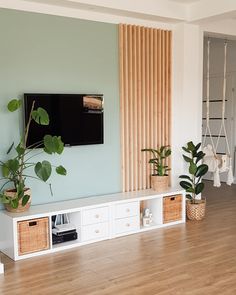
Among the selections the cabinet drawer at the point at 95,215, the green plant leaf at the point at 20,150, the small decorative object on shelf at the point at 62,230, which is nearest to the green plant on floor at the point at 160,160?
the cabinet drawer at the point at 95,215

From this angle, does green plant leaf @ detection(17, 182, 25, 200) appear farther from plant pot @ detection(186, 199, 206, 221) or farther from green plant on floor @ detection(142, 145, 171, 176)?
plant pot @ detection(186, 199, 206, 221)

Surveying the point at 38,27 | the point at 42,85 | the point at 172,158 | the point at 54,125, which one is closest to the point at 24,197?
the point at 54,125

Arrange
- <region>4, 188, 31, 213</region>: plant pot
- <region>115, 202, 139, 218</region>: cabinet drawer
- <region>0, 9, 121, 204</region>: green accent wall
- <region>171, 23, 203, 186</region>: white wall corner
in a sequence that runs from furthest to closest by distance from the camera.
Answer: <region>171, 23, 203, 186</region>: white wall corner < <region>115, 202, 139, 218</region>: cabinet drawer < <region>0, 9, 121, 204</region>: green accent wall < <region>4, 188, 31, 213</region>: plant pot

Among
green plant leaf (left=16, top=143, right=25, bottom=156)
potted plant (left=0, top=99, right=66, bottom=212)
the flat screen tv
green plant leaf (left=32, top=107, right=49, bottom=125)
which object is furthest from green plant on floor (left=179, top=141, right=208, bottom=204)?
green plant leaf (left=16, top=143, right=25, bottom=156)

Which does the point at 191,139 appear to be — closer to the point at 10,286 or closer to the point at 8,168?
the point at 8,168

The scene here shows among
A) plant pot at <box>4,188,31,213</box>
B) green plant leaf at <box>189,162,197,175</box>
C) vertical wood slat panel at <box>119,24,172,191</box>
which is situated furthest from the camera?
green plant leaf at <box>189,162,197,175</box>

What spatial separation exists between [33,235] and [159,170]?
1835 mm

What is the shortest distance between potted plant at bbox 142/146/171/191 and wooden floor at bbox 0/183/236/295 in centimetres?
57

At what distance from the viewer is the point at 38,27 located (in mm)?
4367

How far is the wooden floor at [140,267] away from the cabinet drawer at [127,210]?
0.86ft

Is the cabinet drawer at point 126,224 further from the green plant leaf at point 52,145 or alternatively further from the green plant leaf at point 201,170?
the green plant leaf at point 52,145

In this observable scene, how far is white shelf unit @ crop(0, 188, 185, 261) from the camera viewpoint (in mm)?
4012

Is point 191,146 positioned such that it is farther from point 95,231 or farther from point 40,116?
point 40,116

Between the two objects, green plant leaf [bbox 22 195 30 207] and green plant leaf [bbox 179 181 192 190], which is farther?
green plant leaf [bbox 179 181 192 190]
